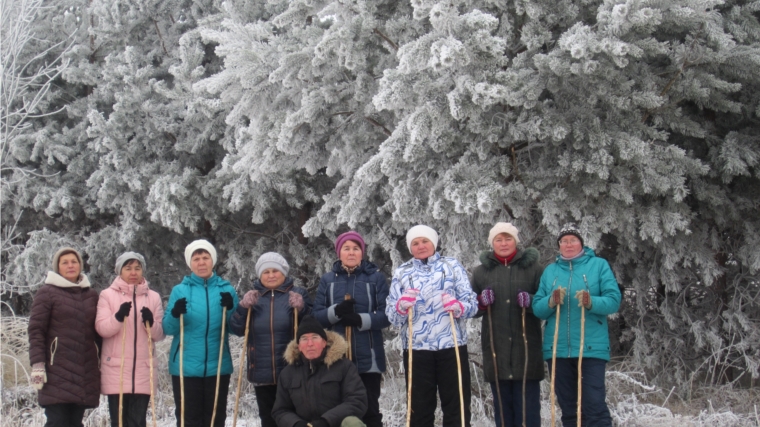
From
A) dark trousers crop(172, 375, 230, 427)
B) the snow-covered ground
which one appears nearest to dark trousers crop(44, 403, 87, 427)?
dark trousers crop(172, 375, 230, 427)

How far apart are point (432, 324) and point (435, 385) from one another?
1.49ft

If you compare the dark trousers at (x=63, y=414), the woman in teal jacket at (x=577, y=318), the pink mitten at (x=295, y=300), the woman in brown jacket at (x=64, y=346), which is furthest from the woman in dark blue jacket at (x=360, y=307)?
the dark trousers at (x=63, y=414)

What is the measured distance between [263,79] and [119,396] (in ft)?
9.74

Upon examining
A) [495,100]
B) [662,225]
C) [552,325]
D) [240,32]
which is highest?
[240,32]

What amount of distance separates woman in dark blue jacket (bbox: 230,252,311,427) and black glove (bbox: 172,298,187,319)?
13.7 inches

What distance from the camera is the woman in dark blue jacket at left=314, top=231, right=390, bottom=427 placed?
457 cm

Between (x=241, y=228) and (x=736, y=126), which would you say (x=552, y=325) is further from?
(x=241, y=228)

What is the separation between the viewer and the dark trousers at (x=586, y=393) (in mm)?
4359

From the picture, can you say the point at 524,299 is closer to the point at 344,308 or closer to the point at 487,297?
the point at 487,297

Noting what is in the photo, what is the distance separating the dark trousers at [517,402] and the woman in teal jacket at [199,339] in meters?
1.95

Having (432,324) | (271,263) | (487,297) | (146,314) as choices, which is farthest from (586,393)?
(146,314)

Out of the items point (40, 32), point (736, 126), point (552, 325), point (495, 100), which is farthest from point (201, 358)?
point (40, 32)

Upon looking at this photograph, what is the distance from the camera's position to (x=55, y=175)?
8.48 metres

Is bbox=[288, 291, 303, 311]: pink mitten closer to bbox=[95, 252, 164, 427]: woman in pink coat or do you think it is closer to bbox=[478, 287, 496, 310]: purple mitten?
bbox=[95, 252, 164, 427]: woman in pink coat
